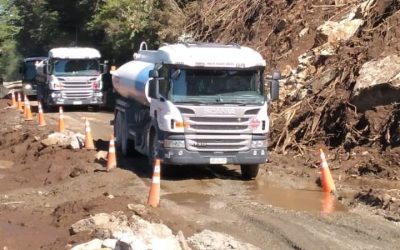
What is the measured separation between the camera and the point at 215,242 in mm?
9938

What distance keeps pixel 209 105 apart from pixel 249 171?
204cm

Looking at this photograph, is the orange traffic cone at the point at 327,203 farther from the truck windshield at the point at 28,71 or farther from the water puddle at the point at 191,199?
the truck windshield at the point at 28,71

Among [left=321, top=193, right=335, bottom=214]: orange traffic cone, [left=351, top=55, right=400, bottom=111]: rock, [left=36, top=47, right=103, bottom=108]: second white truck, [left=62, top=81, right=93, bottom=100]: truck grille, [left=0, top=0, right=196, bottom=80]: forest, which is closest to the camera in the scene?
[left=321, top=193, right=335, bottom=214]: orange traffic cone

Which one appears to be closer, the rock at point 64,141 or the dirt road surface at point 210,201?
the dirt road surface at point 210,201

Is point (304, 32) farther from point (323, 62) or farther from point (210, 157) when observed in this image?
point (210, 157)

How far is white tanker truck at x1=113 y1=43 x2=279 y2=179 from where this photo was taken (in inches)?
582

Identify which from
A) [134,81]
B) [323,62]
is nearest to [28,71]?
[323,62]

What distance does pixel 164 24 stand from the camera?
101 feet

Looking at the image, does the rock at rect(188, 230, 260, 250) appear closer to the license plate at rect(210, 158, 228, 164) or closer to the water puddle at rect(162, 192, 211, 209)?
the water puddle at rect(162, 192, 211, 209)

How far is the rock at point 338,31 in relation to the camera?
22109 millimetres

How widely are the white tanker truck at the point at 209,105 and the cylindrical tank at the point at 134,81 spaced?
1.23 m

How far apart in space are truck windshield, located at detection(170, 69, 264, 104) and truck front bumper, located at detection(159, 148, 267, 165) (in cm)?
106

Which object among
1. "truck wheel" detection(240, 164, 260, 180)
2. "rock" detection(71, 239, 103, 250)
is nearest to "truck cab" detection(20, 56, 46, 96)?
"truck wheel" detection(240, 164, 260, 180)

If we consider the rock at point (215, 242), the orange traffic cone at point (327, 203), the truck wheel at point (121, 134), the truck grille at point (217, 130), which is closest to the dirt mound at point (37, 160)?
the truck wheel at point (121, 134)
